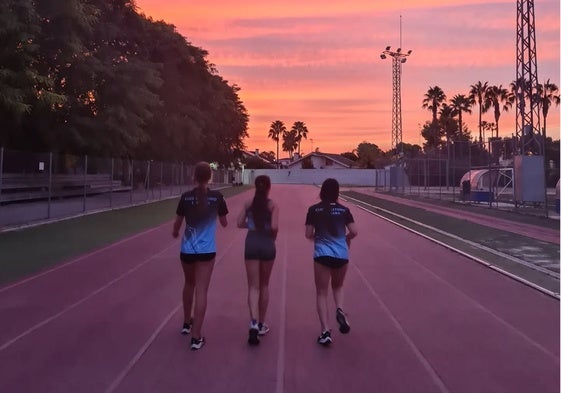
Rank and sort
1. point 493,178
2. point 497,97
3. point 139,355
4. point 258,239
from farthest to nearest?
point 497,97 → point 493,178 → point 258,239 → point 139,355

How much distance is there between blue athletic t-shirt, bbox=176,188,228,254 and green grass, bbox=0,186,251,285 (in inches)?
199

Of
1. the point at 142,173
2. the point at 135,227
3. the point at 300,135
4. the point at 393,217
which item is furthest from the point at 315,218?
the point at 300,135

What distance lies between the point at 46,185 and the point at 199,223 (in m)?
17.1

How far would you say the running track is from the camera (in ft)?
16.3

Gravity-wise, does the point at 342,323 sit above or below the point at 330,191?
below

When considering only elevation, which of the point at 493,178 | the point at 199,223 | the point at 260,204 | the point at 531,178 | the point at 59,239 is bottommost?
the point at 59,239

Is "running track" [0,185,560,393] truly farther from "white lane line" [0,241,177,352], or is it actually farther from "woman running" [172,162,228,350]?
"woman running" [172,162,228,350]

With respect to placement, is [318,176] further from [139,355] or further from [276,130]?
[139,355]

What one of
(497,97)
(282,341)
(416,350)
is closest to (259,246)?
(282,341)

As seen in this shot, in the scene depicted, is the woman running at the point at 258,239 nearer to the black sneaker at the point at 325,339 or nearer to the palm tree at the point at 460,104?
the black sneaker at the point at 325,339

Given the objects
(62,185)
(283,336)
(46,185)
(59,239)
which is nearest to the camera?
(283,336)

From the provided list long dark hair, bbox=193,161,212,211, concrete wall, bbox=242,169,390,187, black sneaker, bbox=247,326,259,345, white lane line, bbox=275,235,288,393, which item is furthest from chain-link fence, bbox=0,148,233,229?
concrete wall, bbox=242,169,390,187

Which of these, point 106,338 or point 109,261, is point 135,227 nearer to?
point 109,261

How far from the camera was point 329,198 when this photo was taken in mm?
6129
